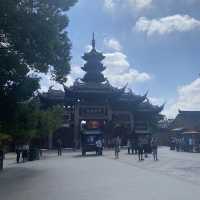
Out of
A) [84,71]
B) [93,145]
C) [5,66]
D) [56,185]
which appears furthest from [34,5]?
[84,71]

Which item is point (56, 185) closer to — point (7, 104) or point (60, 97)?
point (7, 104)

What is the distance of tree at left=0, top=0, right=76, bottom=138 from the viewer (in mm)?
20219

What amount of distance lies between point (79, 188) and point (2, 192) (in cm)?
243

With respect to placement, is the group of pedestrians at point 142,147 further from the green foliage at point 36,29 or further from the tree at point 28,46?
the green foliage at point 36,29

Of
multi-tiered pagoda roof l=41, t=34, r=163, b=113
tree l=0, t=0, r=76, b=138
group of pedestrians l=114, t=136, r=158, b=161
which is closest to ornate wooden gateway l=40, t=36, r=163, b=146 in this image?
multi-tiered pagoda roof l=41, t=34, r=163, b=113

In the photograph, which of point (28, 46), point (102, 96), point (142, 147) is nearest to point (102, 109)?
point (102, 96)

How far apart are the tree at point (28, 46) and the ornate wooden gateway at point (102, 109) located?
3864cm

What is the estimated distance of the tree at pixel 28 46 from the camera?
20.2 meters

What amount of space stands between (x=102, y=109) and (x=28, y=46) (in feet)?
146

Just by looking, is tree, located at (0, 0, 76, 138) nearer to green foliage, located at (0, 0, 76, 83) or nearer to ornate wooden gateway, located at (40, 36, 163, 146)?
green foliage, located at (0, 0, 76, 83)

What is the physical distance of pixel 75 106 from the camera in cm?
6450

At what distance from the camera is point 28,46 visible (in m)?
21.2

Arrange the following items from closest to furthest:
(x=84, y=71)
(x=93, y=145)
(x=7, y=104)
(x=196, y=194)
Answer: (x=196, y=194) → (x=7, y=104) → (x=93, y=145) → (x=84, y=71)

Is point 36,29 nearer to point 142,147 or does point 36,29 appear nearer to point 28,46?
point 28,46
